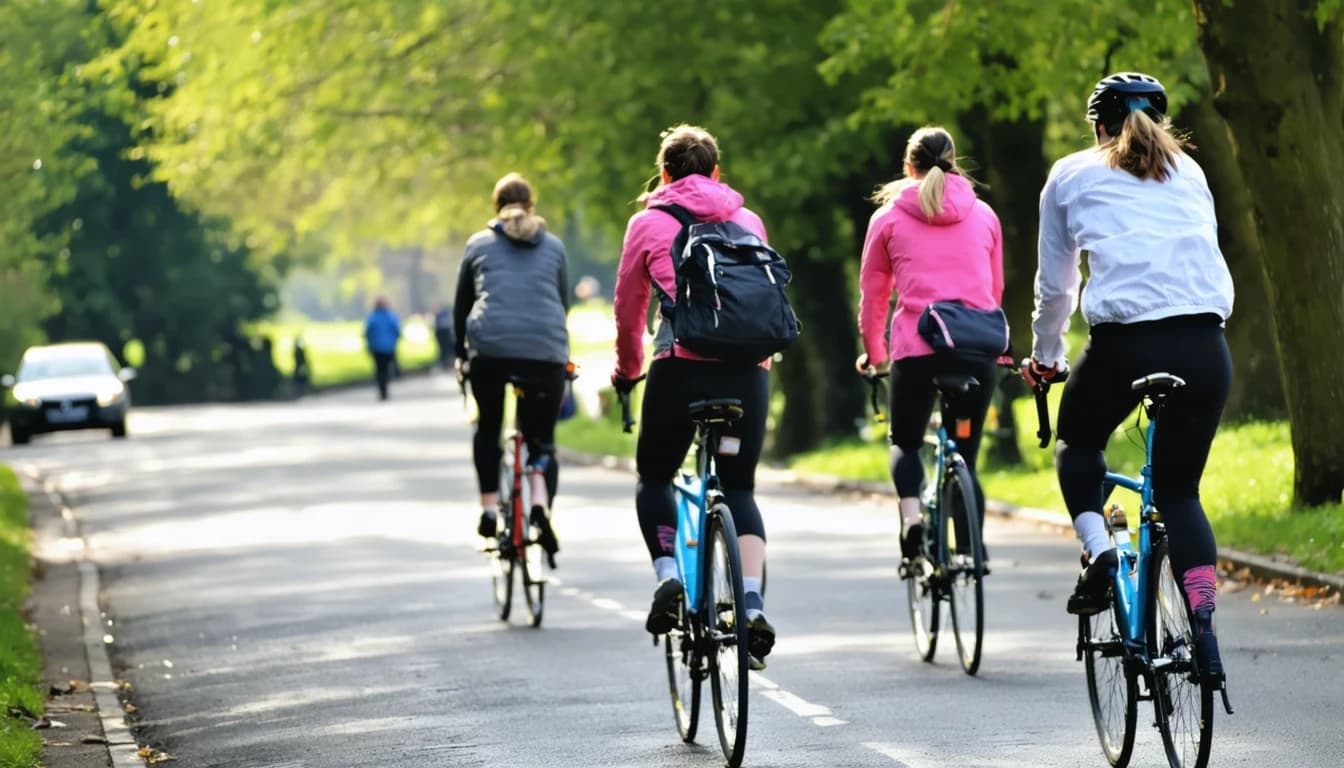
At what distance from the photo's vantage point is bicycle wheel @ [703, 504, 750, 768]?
809cm

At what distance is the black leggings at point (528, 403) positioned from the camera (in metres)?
12.9

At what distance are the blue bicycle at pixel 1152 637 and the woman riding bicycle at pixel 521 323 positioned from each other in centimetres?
521

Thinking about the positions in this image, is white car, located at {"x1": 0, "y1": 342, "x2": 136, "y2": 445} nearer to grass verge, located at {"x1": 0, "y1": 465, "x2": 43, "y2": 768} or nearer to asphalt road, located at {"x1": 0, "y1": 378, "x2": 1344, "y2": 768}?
asphalt road, located at {"x1": 0, "y1": 378, "x2": 1344, "y2": 768}

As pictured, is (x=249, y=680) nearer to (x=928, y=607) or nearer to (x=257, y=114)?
(x=928, y=607)

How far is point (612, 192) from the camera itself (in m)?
27.8

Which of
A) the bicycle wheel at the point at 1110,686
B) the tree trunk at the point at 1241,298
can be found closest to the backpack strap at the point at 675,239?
the bicycle wheel at the point at 1110,686

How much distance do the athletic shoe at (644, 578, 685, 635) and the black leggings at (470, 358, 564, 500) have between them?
413 cm

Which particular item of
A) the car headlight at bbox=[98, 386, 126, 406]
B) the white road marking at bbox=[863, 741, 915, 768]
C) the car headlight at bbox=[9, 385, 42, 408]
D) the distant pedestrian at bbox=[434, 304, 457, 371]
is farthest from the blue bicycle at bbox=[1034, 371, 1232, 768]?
the distant pedestrian at bbox=[434, 304, 457, 371]

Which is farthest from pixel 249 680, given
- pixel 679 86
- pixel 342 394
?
pixel 342 394

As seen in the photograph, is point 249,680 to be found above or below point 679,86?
below

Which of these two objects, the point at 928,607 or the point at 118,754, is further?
the point at 928,607

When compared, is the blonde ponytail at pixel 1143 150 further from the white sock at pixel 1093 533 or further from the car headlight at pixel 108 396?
the car headlight at pixel 108 396

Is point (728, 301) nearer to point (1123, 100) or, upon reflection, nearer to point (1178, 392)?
point (1123, 100)

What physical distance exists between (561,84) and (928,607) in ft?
57.2
